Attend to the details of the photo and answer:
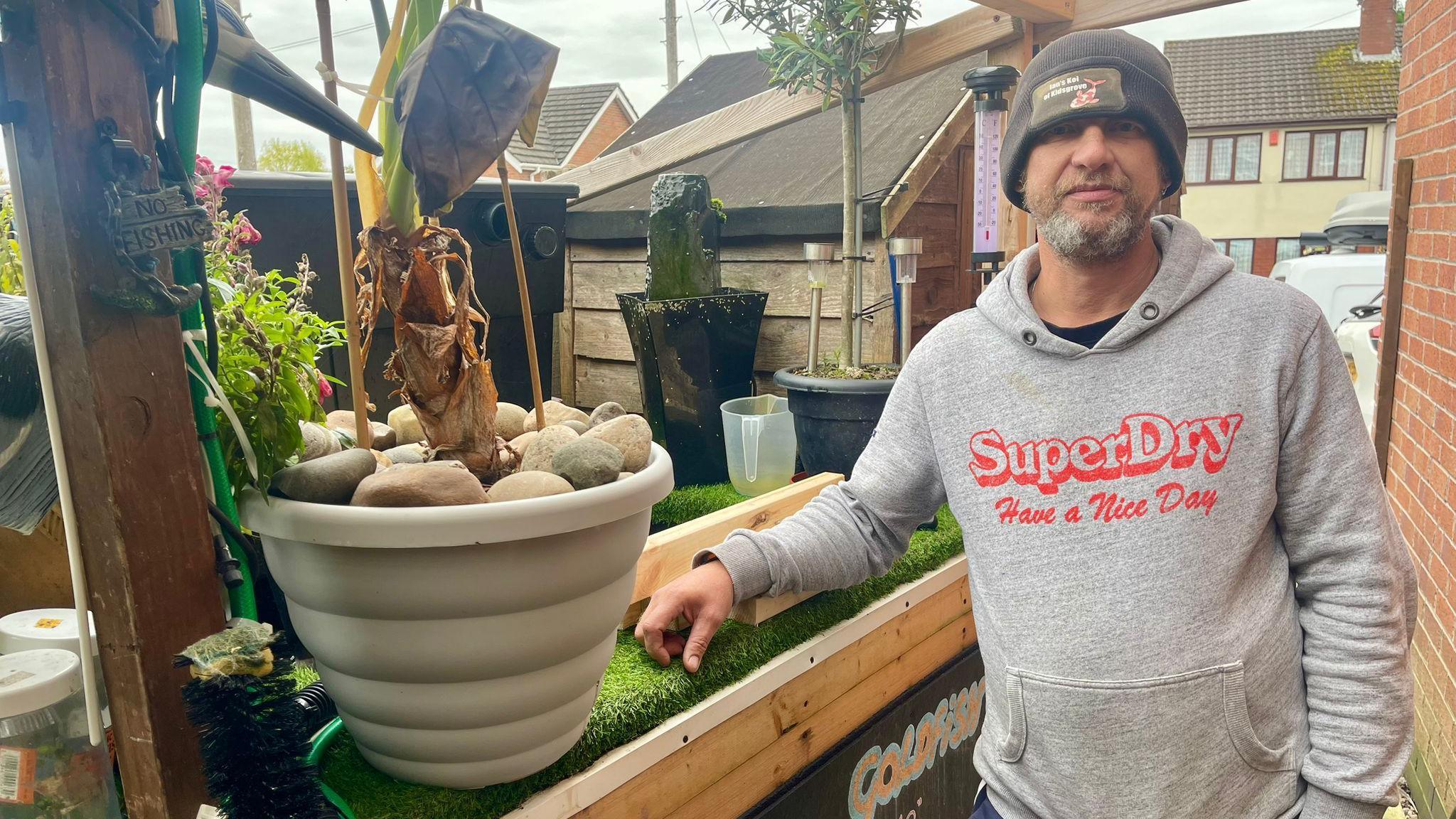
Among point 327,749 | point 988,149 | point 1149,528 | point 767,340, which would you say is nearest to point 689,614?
point 327,749

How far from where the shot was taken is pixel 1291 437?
1.16 m

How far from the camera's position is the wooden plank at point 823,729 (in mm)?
1256

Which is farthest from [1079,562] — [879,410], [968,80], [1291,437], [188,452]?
[968,80]

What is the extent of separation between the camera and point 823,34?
2174 millimetres

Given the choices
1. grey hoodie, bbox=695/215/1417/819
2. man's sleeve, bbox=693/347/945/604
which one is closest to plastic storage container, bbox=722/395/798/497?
man's sleeve, bbox=693/347/945/604

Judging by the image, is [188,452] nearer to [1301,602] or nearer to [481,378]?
[481,378]

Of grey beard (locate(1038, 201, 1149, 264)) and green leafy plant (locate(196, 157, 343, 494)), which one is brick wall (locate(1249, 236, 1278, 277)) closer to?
grey beard (locate(1038, 201, 1149, 264))

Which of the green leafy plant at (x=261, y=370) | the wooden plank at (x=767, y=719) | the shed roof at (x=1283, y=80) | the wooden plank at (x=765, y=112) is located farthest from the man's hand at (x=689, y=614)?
the shed roof at (x=1283, y=80)

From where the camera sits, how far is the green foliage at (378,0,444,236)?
81cm

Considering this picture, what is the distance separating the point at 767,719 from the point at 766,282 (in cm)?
166

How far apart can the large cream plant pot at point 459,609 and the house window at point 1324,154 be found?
25.5m

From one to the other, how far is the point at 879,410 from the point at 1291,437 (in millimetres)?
834

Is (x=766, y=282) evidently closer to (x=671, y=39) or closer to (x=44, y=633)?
(x=44, y=633)

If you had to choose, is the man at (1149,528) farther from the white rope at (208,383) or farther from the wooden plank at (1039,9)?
the wooden plank at (1039,9)
